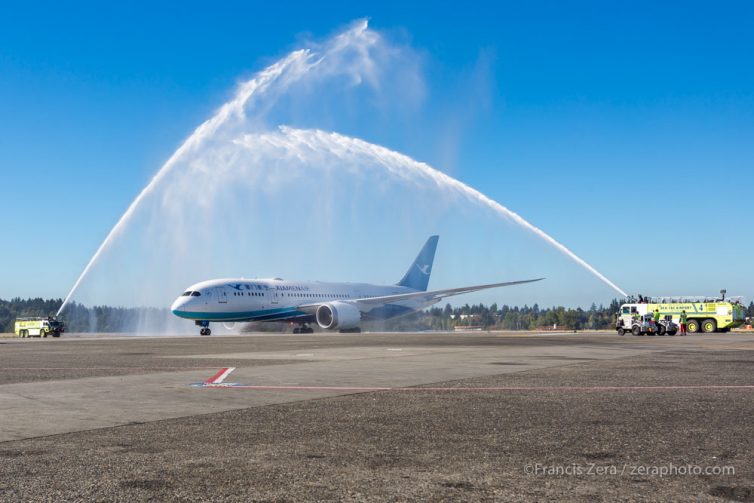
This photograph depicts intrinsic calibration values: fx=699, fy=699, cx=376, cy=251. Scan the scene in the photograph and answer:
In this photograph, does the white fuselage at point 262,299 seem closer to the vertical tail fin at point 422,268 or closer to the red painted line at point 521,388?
the vertical tail fin at point 422,268

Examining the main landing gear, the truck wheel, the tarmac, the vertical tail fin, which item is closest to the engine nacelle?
the main landing gear

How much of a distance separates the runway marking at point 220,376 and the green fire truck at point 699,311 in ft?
138

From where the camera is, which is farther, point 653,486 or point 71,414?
point 71,414

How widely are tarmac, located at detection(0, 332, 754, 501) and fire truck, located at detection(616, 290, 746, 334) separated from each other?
41.7 metres

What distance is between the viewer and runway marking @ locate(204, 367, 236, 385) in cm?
1370

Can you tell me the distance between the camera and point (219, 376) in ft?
49.5

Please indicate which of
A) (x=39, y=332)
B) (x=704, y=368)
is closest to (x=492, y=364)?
(x=704, y=368)

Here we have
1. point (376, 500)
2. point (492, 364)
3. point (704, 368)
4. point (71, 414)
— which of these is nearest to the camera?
point (376, 500)

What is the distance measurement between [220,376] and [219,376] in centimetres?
2

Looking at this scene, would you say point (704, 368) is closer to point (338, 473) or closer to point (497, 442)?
point (497, 442)

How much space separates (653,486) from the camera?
547 centimetres

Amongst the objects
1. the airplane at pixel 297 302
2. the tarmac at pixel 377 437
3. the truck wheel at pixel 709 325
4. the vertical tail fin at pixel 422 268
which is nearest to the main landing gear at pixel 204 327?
the airplane at pixel 297 302

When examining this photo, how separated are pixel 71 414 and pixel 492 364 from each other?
39.1ft

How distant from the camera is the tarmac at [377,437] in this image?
546 centimetres
